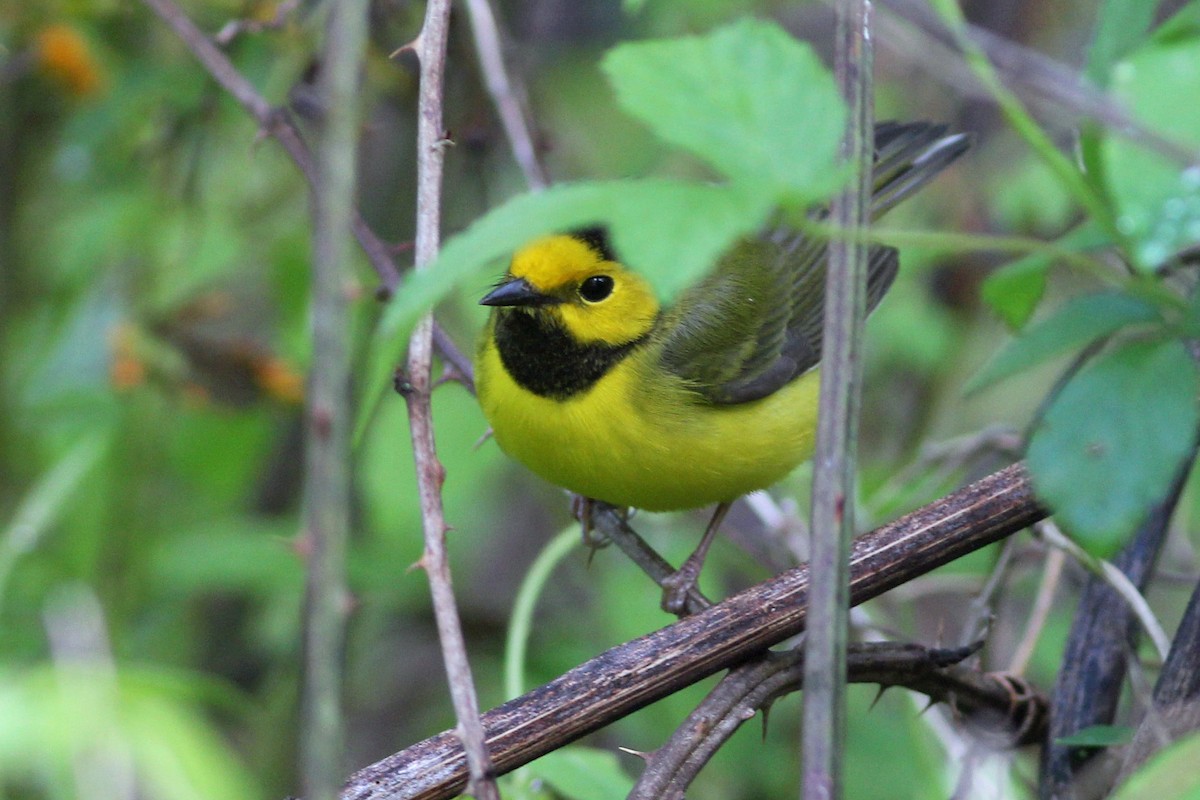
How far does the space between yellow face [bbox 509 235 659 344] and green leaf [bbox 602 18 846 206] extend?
1.56 meters

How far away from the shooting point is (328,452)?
102 centimetres

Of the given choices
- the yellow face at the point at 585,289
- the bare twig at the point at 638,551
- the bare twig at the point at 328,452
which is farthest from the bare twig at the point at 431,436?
the yellow face at the point at 585,289

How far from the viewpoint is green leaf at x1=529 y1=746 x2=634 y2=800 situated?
1.73 metres

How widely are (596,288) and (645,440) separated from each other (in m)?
0.36

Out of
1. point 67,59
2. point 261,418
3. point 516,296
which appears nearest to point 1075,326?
point 516,296

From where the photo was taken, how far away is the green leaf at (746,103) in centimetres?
98

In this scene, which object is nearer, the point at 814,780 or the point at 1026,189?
the point at 814,780

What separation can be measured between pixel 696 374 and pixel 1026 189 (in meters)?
1.52

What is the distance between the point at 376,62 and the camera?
3350mm

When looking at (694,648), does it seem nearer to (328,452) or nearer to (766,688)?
(766,688)

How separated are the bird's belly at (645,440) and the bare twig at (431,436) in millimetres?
1103

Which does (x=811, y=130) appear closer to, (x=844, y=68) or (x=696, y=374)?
(x=844, y=68)

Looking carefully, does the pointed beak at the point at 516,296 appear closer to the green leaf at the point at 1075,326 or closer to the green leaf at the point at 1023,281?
→ the green leaf at the point at 1023,281

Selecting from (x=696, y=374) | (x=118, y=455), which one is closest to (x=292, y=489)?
(x=118, y=455)
